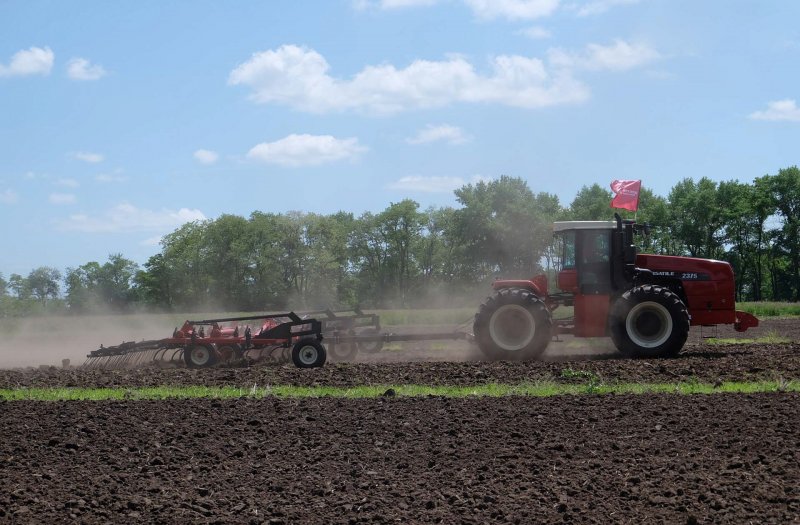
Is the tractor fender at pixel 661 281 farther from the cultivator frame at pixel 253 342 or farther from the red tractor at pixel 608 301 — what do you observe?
the cultivator frame at pixel 253 342

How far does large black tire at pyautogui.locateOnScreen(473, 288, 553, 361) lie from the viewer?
16.5 metres

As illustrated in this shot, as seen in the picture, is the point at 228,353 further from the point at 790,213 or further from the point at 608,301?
the point at 790,213

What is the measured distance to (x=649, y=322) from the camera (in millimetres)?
16469

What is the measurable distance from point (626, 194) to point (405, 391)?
755cm

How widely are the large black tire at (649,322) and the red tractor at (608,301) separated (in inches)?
0.8

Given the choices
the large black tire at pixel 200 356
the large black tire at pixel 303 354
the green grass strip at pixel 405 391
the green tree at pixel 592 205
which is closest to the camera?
the green grass strip at pixel 405 391

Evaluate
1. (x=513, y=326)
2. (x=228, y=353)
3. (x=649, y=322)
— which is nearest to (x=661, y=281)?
(x=649, y=322)

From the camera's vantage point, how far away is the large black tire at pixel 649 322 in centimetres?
1611

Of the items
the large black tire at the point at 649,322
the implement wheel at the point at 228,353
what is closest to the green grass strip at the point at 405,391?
the large black tire at the point at 649,322

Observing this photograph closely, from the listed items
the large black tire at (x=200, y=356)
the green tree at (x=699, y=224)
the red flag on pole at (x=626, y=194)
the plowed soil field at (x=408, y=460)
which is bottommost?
the plowed soil field at (x=408, y=460)

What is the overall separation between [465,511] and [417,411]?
4.35 m

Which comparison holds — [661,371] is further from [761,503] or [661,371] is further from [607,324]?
[761,503]

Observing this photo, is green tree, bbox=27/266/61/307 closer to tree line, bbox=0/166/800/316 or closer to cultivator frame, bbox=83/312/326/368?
tree line, bbox=0/166/800/316

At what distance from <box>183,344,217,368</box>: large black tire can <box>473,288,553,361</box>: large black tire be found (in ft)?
18.8
